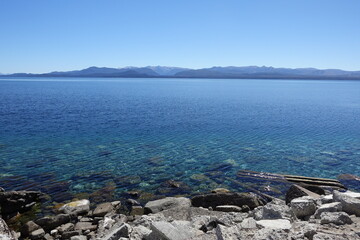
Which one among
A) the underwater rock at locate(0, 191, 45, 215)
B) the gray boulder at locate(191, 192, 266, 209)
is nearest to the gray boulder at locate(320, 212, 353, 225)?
the gray boulder at locate(191, 192, 266, 209)

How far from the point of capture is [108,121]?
4575 centimetres

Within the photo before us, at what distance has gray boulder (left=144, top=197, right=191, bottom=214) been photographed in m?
16.3

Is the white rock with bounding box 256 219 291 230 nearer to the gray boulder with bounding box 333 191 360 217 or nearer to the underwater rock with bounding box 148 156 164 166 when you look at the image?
the gray boulder with bounding box 333 191 360 217

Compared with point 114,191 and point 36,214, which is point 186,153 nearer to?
point 114,191

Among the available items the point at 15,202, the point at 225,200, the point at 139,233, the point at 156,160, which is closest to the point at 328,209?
the point at 225,200

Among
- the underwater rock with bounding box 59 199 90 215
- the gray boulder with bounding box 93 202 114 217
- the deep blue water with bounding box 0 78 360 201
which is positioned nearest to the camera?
the gray boulder with bounding box 93 202 114 217

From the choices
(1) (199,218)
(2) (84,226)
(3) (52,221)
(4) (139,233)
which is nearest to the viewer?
(4) (139,233)

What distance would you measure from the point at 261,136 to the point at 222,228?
2870 cm

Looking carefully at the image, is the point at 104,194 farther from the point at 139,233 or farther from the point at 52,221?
the point at 139,233

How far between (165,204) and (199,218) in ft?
11.4

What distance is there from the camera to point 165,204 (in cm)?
1664

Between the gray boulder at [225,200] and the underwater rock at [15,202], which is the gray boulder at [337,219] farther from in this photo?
the underwater rock at [15,202]

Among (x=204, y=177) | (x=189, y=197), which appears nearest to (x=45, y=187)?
(x=189, y=197)

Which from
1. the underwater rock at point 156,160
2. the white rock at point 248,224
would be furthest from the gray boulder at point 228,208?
the underwater rock at point 156,160
